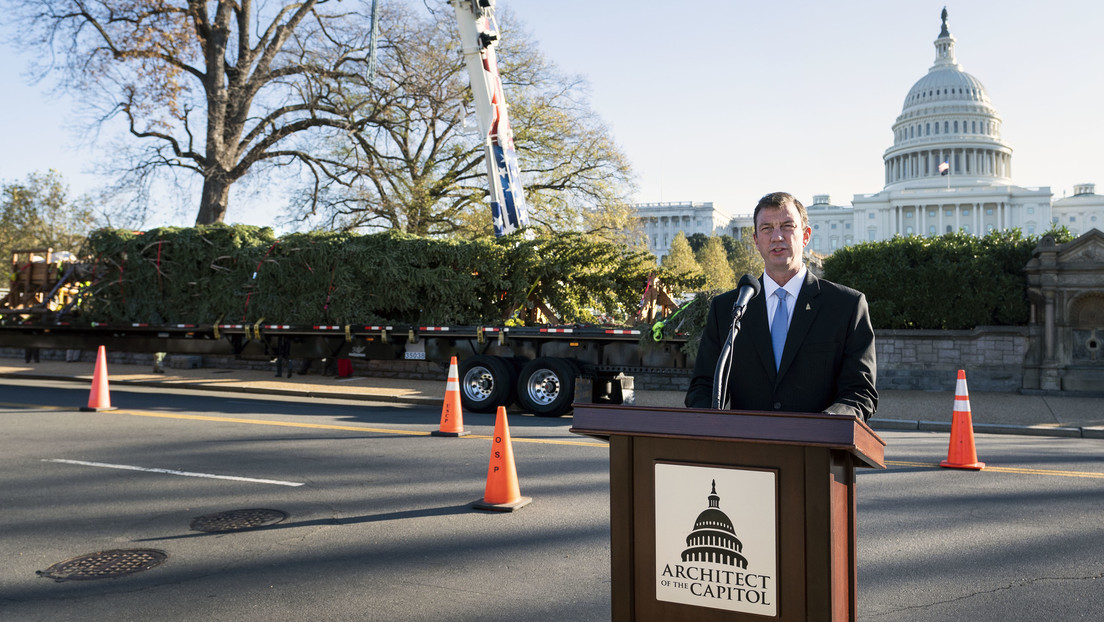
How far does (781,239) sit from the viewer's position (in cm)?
306

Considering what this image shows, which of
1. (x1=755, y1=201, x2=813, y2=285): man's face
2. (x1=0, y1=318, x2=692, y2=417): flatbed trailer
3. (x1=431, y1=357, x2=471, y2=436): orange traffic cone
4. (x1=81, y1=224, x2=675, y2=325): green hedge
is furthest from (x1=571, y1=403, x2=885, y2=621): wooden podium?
(x1=81, y1=224, x2=675, y2=325): green hedge

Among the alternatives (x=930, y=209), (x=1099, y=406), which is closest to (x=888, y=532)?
(x=1099, y=406)

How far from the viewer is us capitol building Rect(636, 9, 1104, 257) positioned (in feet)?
375

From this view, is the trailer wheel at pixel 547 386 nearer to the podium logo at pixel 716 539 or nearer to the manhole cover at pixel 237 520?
the manhole cover at pixel 237 520

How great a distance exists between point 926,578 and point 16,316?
22.0 meters

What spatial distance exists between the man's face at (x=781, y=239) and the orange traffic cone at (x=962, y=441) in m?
5.98

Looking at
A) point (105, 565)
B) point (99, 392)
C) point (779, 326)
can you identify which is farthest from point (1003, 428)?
point (99, 392)

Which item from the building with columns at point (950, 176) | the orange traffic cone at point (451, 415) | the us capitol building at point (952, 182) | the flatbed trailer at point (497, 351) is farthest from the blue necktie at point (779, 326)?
the building with columns at point (950, 176)

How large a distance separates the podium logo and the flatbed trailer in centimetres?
957

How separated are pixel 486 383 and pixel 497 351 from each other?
3.35ft

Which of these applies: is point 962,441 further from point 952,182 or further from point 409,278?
point 952,182

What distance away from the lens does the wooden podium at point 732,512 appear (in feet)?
7.50

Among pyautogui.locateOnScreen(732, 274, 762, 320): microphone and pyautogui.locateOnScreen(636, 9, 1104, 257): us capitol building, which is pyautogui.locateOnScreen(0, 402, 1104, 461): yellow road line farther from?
pyautogui.locateOnScreen(636, 9, 1104, 257): us capitol building

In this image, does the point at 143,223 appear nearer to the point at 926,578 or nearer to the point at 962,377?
the point at 962,377
